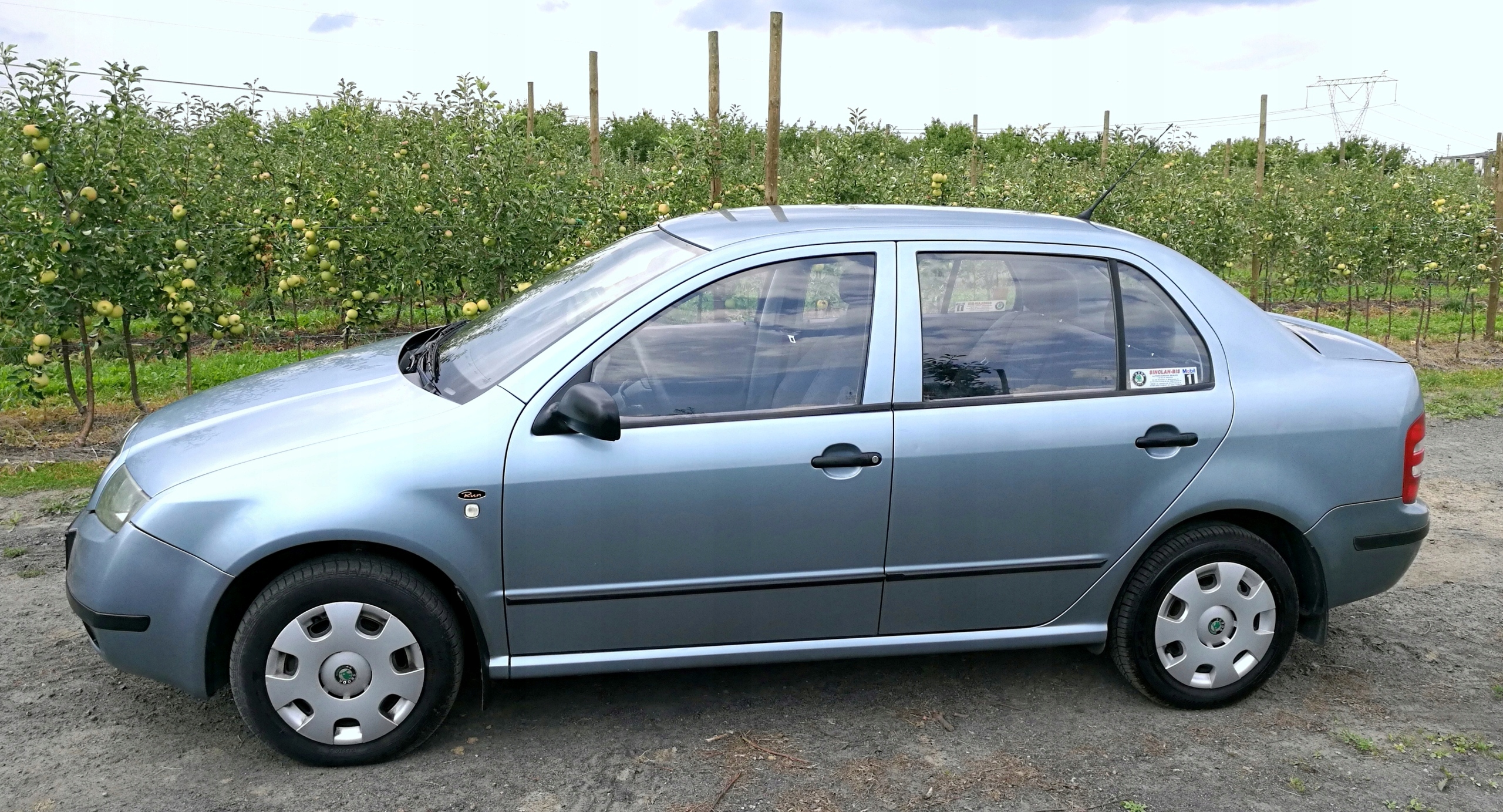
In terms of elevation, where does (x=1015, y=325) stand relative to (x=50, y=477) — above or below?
above

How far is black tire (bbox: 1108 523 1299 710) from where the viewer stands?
3855mm

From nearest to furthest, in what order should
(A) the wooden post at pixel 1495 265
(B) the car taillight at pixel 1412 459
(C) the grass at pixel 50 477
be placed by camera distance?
(B) the car taillight at pixel 1412 459, (C) the grass at pixel 50 477, (A) the wooden post at pixel 1495 265

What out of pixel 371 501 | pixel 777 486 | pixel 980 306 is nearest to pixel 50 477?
pixel 371 501

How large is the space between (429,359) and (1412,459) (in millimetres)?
3492

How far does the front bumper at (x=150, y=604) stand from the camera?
3.28 m

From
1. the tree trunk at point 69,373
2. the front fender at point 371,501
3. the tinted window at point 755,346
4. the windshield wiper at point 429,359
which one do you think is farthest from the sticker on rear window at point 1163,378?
the tree trunk at point 69,373

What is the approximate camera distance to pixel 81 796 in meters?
3.31

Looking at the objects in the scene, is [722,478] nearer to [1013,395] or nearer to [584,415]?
[584,415]

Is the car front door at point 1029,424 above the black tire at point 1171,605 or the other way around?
above

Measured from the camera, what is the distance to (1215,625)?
3918 mm

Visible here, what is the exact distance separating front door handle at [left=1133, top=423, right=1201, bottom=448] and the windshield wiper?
228 cm

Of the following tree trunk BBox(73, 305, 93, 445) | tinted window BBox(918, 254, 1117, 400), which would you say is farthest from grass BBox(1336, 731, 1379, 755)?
tree trunk BBox(73, 305, 93, 445)

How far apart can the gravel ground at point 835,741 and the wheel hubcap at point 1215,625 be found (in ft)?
0.56

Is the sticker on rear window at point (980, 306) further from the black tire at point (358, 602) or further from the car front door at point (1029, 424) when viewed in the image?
the black tire at point (358, 602)
